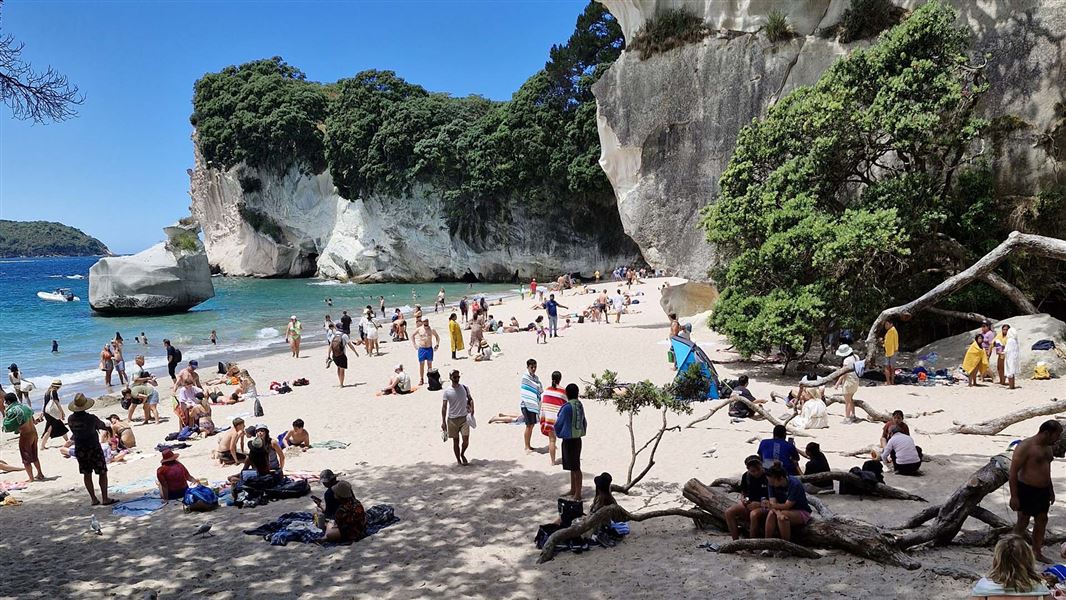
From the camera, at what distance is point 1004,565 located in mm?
3535

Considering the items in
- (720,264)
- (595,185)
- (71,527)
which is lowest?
(71,527)

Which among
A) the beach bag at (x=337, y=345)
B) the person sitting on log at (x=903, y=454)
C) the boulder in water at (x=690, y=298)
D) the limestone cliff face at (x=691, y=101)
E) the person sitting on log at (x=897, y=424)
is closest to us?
the person sitting on log at (x=903, y=454)

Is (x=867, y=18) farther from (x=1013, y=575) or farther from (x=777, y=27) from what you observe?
(x=1013, y=575)

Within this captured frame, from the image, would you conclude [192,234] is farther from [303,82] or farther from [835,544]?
[835,544]

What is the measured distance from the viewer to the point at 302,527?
6.84 meters

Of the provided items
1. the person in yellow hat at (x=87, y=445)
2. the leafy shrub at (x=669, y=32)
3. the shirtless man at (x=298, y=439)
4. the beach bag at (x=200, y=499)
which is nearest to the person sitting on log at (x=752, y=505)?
the beach bag at (x=200, y=499)

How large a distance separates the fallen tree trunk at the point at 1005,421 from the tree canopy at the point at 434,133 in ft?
107

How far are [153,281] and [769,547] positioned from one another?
38.1 meters

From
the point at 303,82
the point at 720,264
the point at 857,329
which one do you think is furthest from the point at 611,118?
the point at 303,82

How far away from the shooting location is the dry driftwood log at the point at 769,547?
5250 mm

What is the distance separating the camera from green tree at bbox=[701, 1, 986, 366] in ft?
43.6

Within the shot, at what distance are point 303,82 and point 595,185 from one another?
33.0 m

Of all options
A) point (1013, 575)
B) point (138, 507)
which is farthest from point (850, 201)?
point (138, 507)

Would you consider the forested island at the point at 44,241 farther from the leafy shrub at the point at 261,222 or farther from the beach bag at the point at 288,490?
the beach bag at the point at 288,490
